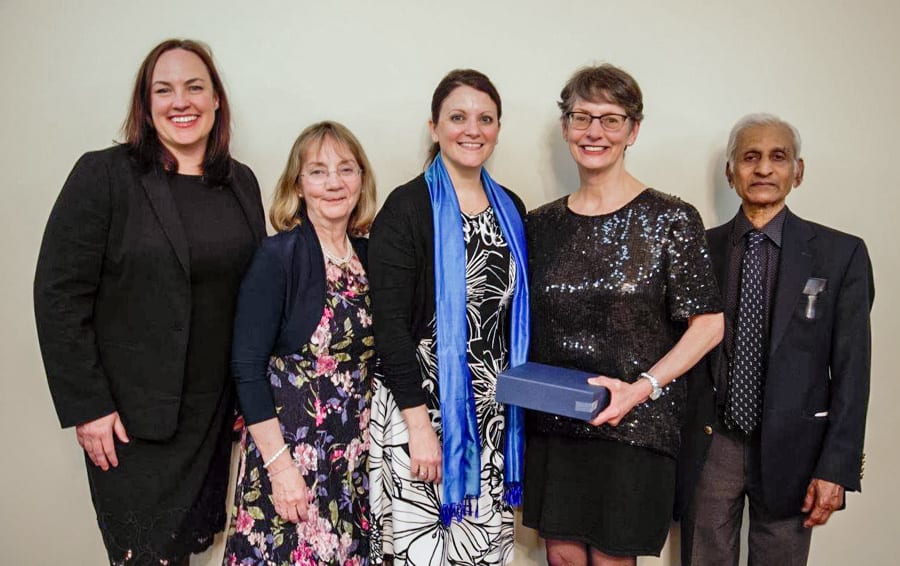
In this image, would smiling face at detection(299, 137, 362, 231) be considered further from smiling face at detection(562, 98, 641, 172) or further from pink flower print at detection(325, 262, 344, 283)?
smiling face at detection(562, 98, 641, 172)

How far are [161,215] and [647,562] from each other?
6.85ft

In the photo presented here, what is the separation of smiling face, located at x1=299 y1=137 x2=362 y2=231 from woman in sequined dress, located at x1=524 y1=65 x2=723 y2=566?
0.60 meters

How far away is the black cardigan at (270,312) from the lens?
1609 mm

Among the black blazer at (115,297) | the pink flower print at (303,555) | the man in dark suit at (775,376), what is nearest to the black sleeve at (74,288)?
the black blazer at (115,297)

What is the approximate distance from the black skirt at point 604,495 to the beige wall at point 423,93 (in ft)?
2.69

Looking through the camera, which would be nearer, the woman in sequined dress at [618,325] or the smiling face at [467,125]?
the woman in sequined dress at [618,325]

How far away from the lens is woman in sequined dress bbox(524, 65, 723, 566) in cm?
162

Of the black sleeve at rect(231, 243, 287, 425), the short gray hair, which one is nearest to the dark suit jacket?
the short gray hair

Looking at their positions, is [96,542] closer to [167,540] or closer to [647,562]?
[167,540]

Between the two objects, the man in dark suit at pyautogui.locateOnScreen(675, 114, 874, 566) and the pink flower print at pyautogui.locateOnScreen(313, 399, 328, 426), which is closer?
the pink flower print at pyautogui.locateOnScreen(313, 399, 328, 426)

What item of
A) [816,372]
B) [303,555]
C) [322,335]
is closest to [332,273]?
[322,335]

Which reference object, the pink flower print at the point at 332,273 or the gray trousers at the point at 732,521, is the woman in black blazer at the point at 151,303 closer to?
the pink flower print at the point at 332,273

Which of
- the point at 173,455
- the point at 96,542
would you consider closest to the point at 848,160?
the point at 173,455

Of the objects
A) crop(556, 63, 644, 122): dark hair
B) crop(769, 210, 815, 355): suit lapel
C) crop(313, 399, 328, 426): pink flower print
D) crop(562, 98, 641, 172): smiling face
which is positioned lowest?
crop(313, 399, 328, 426): pink flower print
